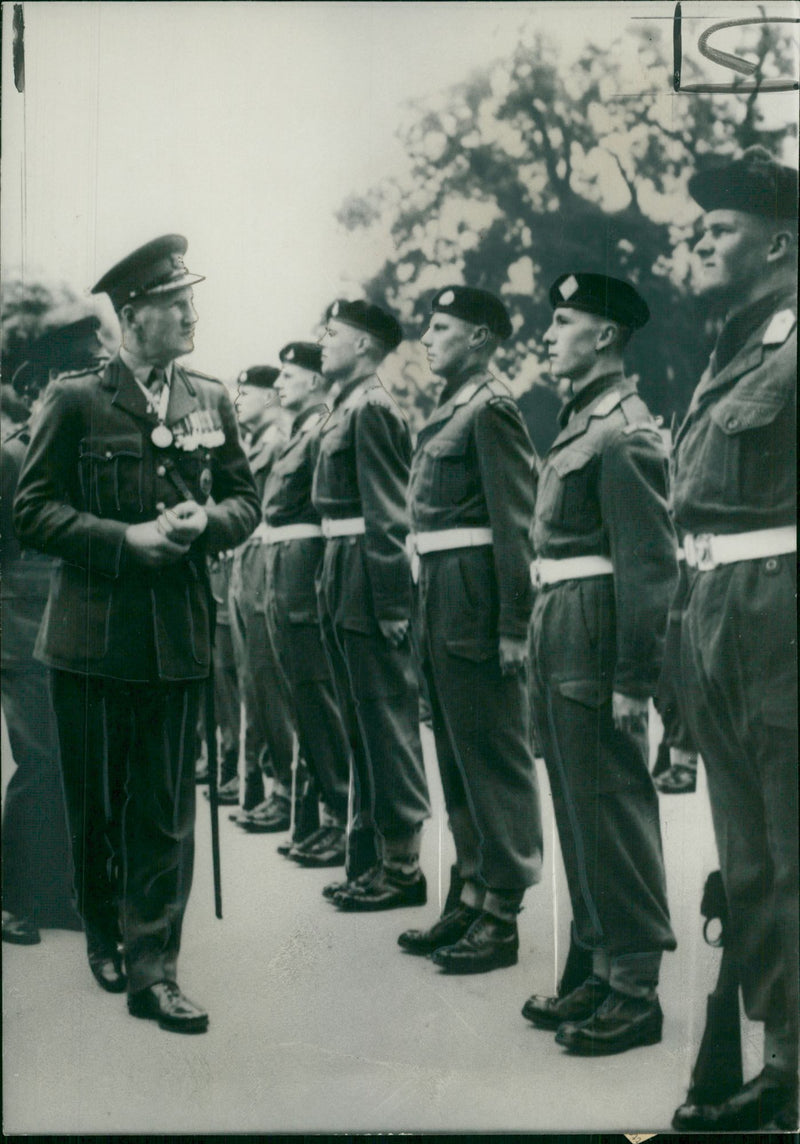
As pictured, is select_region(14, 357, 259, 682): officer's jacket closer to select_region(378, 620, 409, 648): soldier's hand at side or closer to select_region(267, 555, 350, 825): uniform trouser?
select_region(267, 555, 350, 825): uniform trouser

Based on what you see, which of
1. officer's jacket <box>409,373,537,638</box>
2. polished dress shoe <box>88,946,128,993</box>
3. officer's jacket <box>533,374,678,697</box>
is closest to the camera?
officer's jacket <box>533,374,678,697</box>

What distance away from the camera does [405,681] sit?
3.93 metres

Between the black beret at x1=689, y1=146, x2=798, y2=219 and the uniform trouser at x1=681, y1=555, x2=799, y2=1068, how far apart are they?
1.08 metres

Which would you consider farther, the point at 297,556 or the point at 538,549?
the point at 297,556

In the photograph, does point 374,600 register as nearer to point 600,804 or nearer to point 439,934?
point 600,804

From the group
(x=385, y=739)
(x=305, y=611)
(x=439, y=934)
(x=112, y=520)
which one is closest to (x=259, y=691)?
(x=305, y=611)

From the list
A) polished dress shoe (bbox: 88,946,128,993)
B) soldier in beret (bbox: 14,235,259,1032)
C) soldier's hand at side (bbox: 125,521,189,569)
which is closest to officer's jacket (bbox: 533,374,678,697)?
soldier in beret (bbox: 14,235,259,1032)

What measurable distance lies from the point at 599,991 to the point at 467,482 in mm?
1607

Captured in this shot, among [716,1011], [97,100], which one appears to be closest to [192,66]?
[97,100]

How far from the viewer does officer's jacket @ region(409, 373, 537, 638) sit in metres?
3.79

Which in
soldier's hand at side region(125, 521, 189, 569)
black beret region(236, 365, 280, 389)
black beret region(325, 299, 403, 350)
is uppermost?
black beret region(325, 299, 403, 350)

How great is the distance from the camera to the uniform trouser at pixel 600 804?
3.73m

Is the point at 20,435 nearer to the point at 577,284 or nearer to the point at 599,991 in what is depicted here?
the point at 577,284

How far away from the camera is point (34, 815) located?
3.94 m
